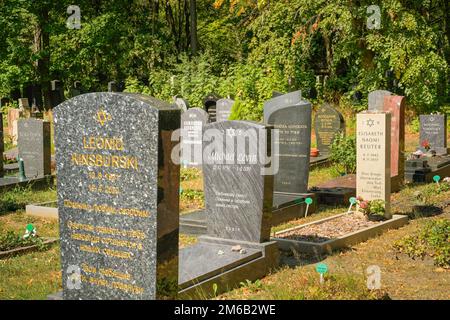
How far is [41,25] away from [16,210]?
69.2 ft

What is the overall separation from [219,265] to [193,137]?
32.2ft

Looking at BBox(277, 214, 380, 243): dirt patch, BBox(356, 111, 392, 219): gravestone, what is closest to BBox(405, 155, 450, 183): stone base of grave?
BBox(356, 111, 392, 219): gravestone

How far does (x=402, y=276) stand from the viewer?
7.48 metres

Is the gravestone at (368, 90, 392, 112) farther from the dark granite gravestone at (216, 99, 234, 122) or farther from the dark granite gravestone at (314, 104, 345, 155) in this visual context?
the dark granite gravestone at (216, 99, 234, 122)

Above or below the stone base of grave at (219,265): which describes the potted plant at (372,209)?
above

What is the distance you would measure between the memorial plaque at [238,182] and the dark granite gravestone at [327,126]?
364 inches

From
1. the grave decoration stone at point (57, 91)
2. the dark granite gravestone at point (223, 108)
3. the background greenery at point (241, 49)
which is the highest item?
the background greenery at point (241, 49)

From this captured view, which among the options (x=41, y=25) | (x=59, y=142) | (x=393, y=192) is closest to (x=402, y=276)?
(x=59, y=142)

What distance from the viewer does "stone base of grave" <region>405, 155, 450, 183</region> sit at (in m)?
14.1

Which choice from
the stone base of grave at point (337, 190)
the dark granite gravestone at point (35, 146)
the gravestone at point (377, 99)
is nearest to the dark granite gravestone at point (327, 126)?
the gravestone at point (377, 99)

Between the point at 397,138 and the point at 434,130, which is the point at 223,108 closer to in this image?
the point at 434,130

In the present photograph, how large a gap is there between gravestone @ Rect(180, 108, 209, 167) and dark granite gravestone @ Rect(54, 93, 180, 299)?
34.6ft

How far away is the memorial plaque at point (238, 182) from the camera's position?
7832mm

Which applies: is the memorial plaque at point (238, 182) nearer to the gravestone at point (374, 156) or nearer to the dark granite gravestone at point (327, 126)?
the gravestone at point (374, 156)
